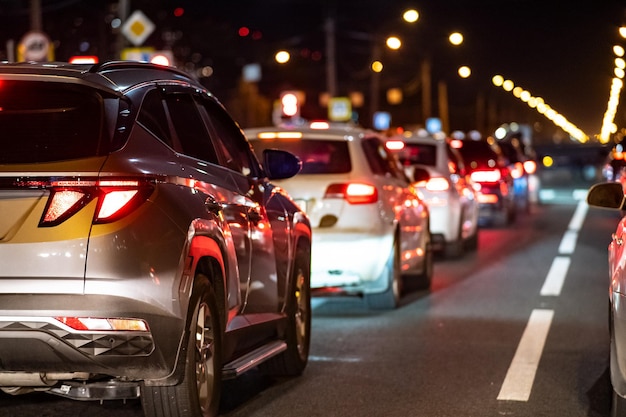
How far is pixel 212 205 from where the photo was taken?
22.6 feet

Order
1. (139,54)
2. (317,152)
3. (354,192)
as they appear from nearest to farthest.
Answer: (354,192), (317,152), (139,54)

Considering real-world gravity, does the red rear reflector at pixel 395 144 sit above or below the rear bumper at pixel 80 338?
above

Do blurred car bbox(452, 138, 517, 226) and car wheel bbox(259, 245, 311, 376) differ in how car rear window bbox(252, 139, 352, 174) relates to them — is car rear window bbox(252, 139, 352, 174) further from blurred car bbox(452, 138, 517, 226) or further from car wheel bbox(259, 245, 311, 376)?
blurred car bbox(452, 138, 517, 226)

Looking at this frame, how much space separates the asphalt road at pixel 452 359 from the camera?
7.90 metres

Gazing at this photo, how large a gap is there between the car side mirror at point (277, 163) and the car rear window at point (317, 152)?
10.7 feet

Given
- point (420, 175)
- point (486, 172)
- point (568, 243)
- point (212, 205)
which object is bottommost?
point (568, 243)

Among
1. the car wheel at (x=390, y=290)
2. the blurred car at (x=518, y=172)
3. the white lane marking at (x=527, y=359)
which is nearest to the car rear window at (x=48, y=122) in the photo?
the white lane marking at (x=527, y=359)

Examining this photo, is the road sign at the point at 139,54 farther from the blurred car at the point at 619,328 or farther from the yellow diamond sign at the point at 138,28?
the blurred car at the point at 619,328

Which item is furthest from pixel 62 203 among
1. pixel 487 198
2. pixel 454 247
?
pixel 487 198

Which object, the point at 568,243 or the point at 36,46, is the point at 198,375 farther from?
the point at 36,46

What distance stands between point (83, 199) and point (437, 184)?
467 inches

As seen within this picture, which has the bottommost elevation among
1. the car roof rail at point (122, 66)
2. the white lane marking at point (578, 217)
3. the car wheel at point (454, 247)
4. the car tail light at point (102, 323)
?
the white lane marking at point (578, 217)

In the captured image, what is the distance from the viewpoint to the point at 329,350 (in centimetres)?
1024

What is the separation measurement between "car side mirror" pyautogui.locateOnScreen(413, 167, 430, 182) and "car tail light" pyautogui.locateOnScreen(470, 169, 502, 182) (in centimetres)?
927
